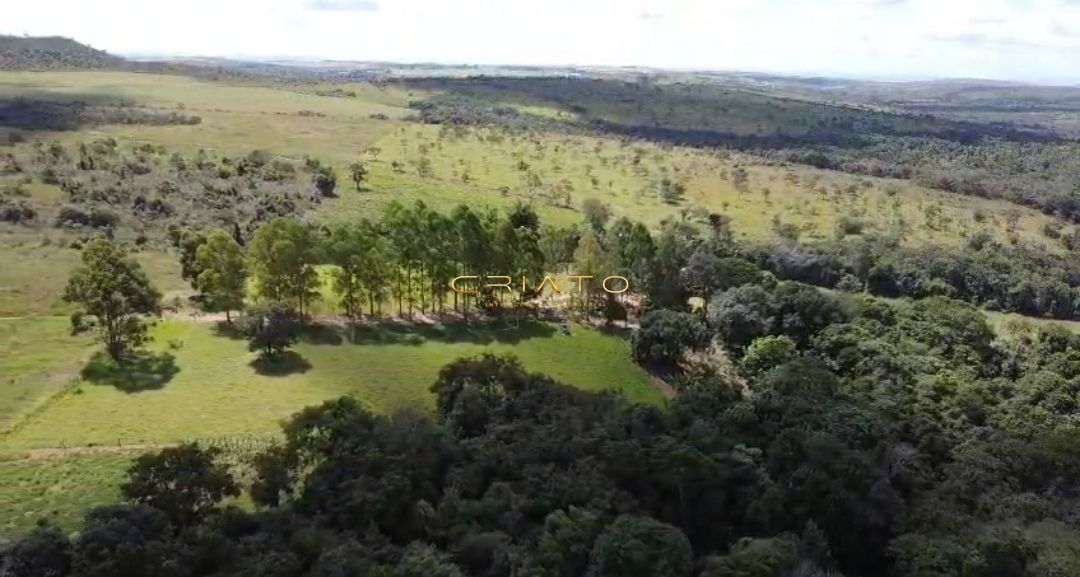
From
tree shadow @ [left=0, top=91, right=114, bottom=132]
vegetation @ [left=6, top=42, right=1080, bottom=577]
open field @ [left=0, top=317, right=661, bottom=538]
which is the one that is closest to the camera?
vegetation @ [left=6, top=42, right=1080, bottom=577]

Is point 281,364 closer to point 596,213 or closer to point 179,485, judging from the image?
point 179,485

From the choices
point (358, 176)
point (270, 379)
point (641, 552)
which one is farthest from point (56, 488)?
point (358, 176)

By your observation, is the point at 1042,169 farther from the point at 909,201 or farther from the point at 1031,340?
the point at 1031,340

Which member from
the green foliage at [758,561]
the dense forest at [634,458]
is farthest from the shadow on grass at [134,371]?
the green foliage at [758,561]

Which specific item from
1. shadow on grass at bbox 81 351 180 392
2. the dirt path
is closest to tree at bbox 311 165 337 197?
shadow on grass at bbox 81 351 180 392

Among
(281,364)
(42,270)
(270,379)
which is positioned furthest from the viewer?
(42,270)

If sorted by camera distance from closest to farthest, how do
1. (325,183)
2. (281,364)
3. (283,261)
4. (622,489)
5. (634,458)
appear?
(622,489), (634,458), (281,364), (283,261), (325,183)

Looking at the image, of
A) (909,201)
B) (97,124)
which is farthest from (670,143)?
(97,124)

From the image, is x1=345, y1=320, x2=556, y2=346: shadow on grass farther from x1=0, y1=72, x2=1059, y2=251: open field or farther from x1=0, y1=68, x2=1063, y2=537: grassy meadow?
x1=0, y1=72, x2=1059, y2=251: open field
